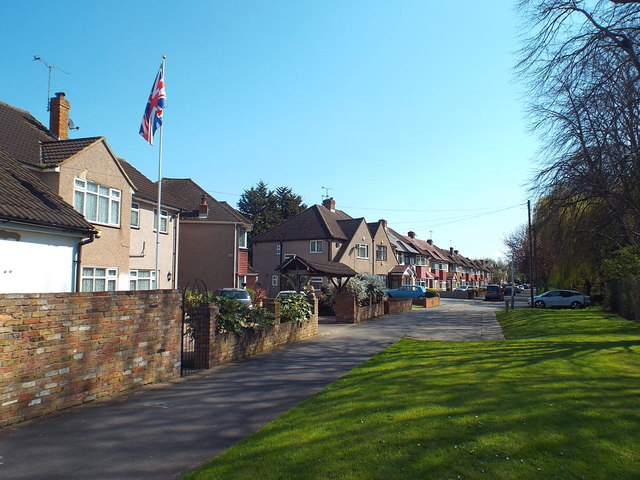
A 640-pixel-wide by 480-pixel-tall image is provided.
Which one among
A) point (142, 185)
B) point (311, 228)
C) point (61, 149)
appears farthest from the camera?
point (311, 228)

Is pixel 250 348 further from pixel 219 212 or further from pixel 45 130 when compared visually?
pixel 219 212

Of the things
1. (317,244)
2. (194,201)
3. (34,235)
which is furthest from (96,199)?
(317,244)

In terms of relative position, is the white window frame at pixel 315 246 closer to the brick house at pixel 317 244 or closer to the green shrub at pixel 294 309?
the brick house at pixel 317 244

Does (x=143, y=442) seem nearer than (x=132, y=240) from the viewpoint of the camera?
Yes

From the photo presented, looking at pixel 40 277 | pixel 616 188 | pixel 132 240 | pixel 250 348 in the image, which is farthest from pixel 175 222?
pixel 616 188

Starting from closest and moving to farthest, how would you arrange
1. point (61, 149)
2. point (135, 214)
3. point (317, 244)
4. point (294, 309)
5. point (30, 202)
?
point (30, 202) → point (294, 309) → point (61, 149) → point (135, 214) → point (317, 244)

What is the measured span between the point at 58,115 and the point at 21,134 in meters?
3.62

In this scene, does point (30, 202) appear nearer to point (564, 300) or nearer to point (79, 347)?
point (79, 347)

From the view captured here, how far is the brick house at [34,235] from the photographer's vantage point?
13008mm

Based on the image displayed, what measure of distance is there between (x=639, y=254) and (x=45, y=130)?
2512 centimetres

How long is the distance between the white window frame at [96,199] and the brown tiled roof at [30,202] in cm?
176

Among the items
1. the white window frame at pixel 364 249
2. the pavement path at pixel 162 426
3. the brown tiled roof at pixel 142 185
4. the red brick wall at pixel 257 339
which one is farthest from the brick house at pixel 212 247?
the pavement path at pixel 162 426

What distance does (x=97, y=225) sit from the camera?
1958 cm

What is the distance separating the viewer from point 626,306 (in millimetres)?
25359
